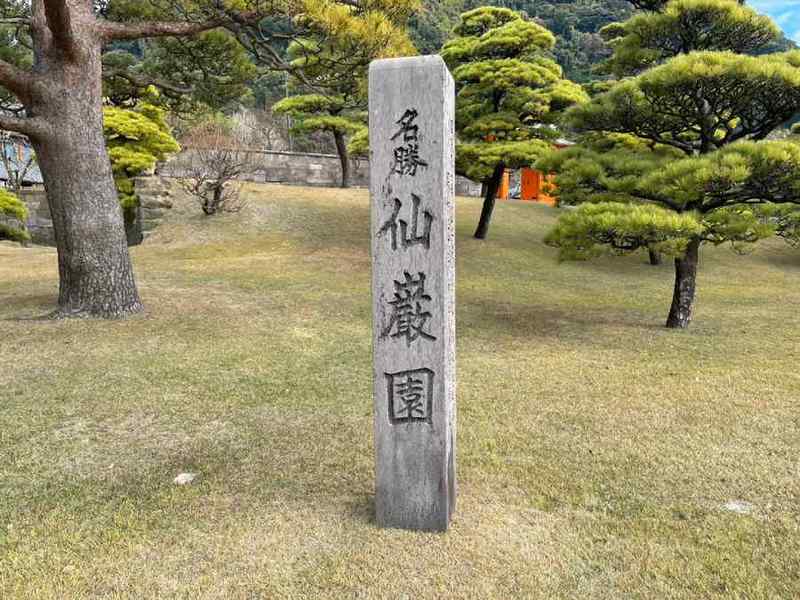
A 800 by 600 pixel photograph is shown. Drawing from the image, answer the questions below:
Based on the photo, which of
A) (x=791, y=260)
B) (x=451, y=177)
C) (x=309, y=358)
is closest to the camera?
(x=451, y=177)

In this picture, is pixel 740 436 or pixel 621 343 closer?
pixel 740 436

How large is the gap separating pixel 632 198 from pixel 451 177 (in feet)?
14.3

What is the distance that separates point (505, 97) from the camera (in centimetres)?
1217

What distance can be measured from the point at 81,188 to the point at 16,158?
15322 millimetres

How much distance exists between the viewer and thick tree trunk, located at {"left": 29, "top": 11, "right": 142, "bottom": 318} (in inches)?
237

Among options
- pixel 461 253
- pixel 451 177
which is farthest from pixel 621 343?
pixel 461 253

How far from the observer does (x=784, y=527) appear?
2719 millimetres

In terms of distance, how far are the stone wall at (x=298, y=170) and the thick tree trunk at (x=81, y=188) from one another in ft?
42.5

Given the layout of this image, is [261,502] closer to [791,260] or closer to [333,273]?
[333,273]

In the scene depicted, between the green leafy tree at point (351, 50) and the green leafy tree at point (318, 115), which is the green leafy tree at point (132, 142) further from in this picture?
the green leafy tree at point (351, 50)

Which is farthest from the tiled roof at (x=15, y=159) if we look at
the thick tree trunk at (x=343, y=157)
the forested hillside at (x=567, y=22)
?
the forested hillside at (x=567, y=22)

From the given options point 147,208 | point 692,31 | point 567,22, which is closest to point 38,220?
point 147,208

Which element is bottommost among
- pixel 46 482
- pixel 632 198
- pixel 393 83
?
pixel 46 482

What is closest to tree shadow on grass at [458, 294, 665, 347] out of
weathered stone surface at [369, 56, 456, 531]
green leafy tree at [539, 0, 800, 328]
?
green leafy tree at [539, 0, 800, 328]
